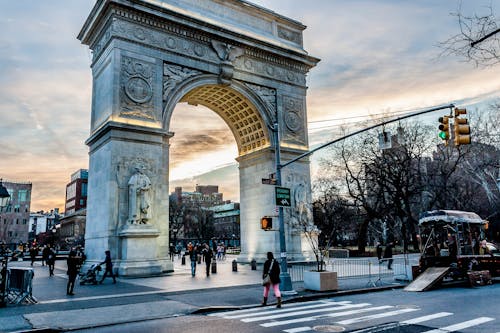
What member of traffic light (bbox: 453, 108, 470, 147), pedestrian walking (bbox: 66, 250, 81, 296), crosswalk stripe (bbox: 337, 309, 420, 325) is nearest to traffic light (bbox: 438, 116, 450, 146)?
traffic light (bbox: 453, 108, 470, 147)

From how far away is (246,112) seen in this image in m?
32.9

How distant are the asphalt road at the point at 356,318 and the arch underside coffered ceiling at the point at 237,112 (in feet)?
64.0

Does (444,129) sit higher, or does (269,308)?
(444,129)

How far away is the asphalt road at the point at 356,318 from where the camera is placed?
969cm

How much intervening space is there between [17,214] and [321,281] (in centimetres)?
11141

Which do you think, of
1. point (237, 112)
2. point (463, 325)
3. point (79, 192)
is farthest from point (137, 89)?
point (79, 192)

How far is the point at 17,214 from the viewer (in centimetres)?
10706

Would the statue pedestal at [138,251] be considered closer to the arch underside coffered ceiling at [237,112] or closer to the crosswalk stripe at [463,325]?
the arch underside coffered ceiling at [237,112]

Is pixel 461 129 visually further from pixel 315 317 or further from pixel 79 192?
pixel 79 192

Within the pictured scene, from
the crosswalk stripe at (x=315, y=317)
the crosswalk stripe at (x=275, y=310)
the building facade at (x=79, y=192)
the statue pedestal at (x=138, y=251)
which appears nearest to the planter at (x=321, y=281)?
the crosswalk stripe at (x=275, y=310)

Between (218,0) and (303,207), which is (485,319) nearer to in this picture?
(303,207)

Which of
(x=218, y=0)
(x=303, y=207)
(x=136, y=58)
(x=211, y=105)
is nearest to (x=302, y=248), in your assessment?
(x=303, y=207)

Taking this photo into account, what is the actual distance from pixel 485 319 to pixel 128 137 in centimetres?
2040

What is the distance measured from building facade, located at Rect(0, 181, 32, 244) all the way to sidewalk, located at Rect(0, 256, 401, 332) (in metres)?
98.4
